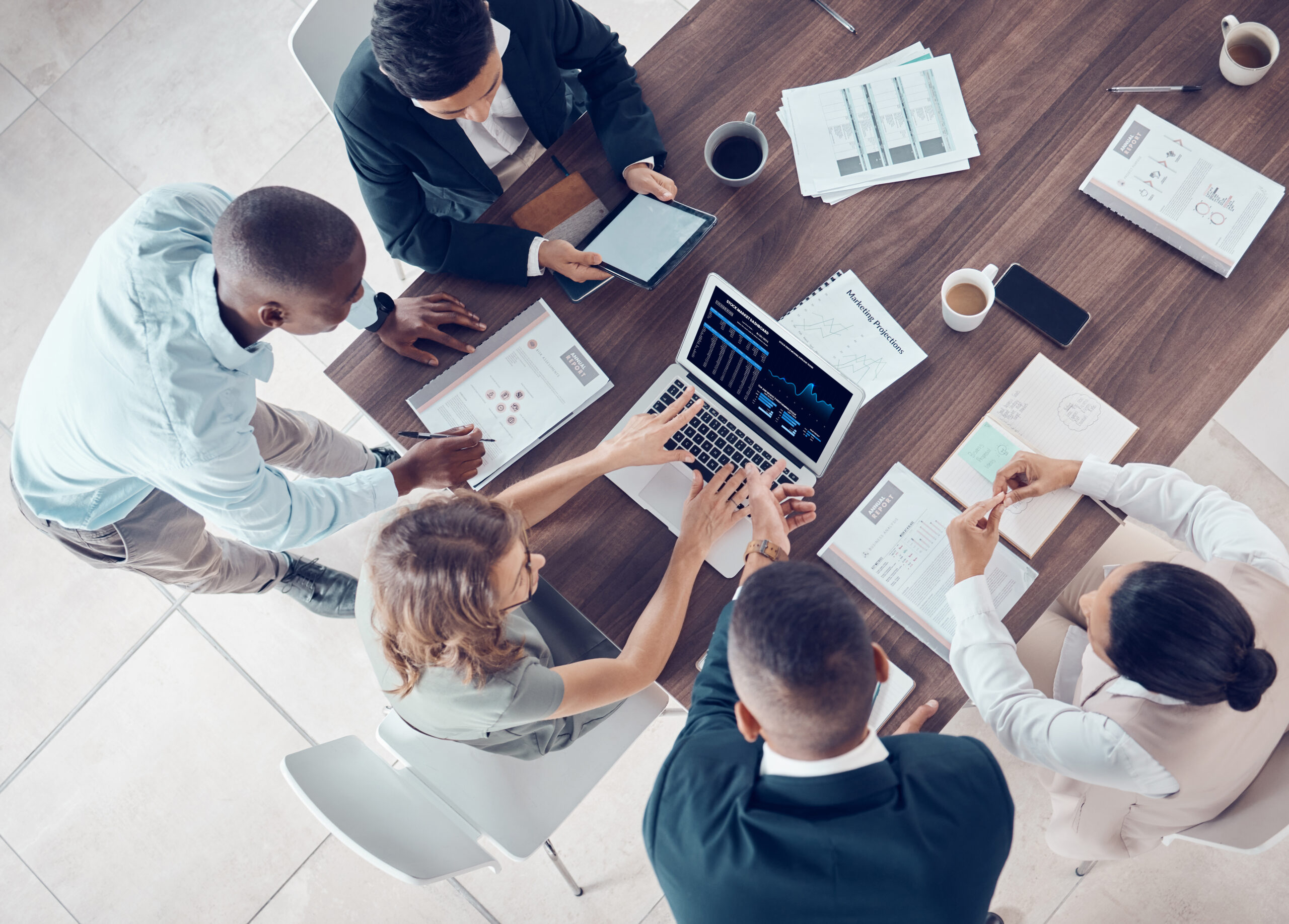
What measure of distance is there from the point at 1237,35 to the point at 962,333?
2.72ft

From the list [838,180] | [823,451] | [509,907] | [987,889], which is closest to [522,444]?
[823,451]

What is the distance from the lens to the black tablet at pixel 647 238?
1638 mm

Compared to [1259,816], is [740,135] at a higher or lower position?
higher

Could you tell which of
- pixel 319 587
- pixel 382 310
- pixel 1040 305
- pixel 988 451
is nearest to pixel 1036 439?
pixel 988 451

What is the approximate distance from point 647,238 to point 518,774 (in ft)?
3.78

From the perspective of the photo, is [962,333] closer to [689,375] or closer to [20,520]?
[689,375]

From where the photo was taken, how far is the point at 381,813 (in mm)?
1505

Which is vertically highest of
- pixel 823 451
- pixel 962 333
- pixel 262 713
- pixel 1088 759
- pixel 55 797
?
pixel 962 333

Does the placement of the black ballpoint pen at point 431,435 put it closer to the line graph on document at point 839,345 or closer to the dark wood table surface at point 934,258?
the dark wood table surface at point 934,258

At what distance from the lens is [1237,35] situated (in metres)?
1.61

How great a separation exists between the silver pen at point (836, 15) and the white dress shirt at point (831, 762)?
145cm

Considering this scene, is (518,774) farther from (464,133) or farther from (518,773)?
(464,133)

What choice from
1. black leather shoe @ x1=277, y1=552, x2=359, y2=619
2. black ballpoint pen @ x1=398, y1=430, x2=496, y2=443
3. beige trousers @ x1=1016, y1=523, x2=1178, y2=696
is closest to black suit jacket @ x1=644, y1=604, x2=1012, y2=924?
beige trousers @ x1=1016, y1=523, x2=1178, y2=696

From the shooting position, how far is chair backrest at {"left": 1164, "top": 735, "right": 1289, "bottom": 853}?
1291 millimetres
